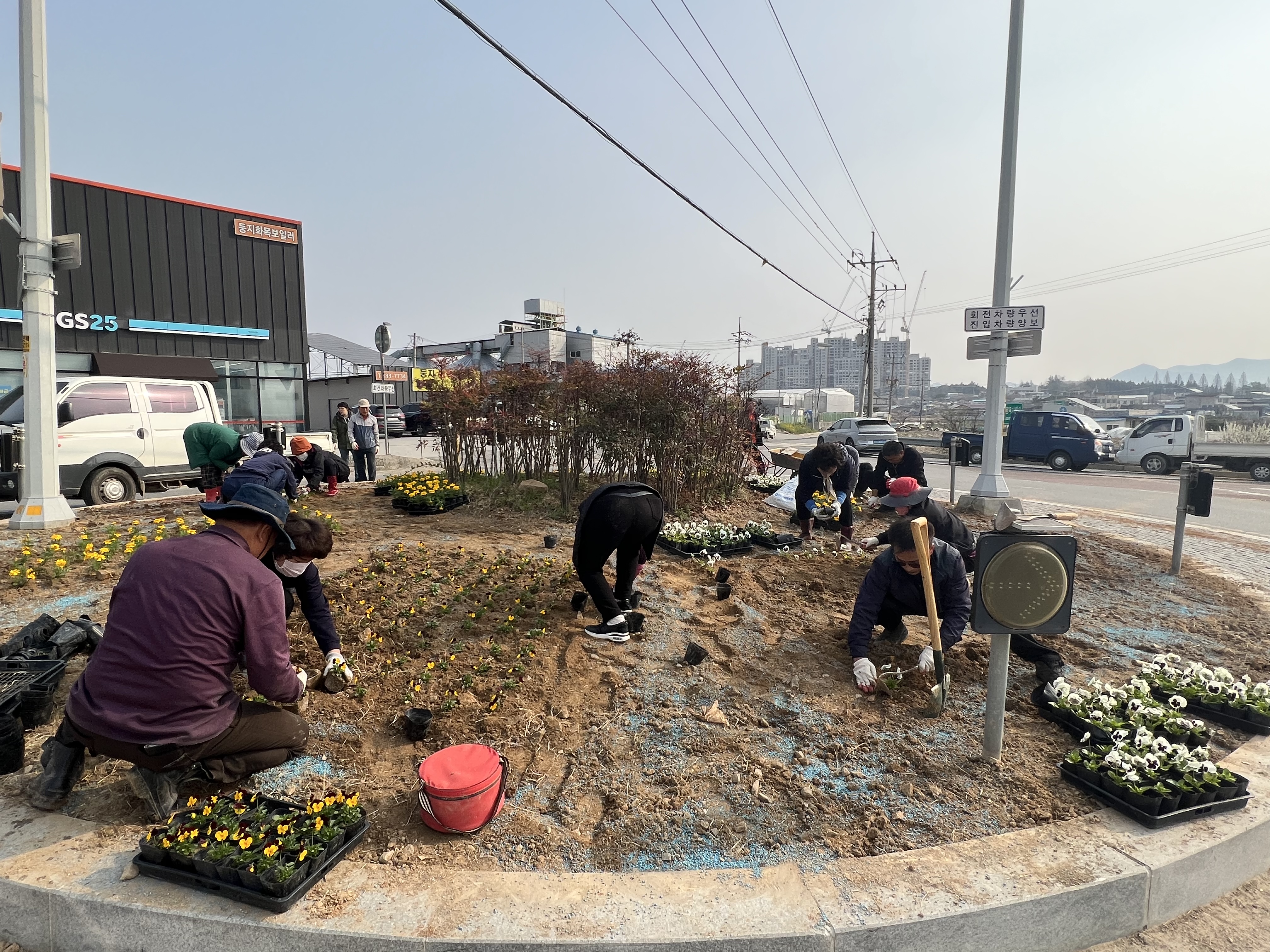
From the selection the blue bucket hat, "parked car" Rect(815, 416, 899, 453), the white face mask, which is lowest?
the white face mask

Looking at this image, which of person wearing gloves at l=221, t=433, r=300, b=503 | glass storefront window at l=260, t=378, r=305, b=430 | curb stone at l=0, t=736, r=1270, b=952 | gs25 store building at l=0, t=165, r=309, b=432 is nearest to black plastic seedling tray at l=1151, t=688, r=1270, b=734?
curb stone at l=0, t=736, r=1270, b=952

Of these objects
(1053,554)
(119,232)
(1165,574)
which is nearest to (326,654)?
(1053,554)

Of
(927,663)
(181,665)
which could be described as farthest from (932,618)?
(181,665)

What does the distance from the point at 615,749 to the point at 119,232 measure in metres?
23.7

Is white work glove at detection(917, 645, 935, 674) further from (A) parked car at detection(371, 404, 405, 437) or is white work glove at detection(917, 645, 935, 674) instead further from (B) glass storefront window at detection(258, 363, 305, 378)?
(A) parked car at detection(371, 404, 405, 437)

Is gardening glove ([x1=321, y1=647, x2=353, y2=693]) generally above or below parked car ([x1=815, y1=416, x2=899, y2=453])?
below

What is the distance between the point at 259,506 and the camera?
9.11ft

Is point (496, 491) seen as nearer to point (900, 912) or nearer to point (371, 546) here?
point (371, 546)

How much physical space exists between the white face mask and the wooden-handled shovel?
3.19 metres

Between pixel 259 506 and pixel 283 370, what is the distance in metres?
23.7

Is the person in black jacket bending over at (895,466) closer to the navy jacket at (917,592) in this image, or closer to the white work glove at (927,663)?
the navy jacket at (917,592)

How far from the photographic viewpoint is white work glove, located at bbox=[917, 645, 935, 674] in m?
3.89

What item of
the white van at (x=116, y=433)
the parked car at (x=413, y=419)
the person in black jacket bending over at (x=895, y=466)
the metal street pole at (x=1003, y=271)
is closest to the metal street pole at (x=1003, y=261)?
the metal street pole at (x=1003, y=271)

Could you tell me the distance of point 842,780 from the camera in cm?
299
